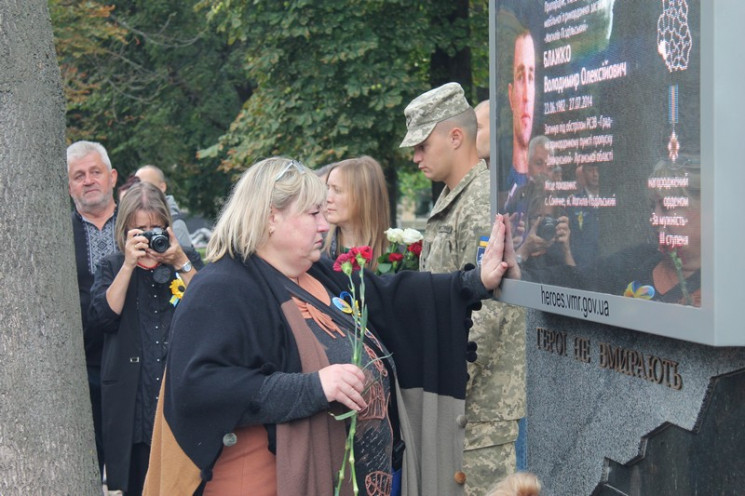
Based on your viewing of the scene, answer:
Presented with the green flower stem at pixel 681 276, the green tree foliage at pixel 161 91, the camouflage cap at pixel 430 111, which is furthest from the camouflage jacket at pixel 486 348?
the green tree foliage at pixel 161 91

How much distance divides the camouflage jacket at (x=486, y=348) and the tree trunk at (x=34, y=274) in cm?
156

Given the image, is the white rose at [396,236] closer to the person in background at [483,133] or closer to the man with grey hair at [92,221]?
the person in background at [483,133]

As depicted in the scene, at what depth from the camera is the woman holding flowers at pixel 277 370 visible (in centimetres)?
311

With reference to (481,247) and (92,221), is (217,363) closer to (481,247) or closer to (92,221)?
(481,247)

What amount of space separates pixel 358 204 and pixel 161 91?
16346 millimetres

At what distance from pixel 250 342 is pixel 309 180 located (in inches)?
22.2

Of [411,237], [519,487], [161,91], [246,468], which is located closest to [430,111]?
[411,237]

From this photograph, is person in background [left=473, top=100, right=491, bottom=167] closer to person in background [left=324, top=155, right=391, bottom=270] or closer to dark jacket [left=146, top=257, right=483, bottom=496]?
person in background [left=324, top=155, right=391, bottom=270]

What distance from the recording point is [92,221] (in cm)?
587

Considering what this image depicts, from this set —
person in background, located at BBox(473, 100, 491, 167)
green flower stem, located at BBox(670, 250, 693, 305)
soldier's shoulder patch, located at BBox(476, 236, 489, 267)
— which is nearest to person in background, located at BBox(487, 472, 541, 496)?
green flower stem, located at BBox(670, 250, 693, 305)

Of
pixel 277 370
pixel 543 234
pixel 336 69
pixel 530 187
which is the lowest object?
pixel 277 370

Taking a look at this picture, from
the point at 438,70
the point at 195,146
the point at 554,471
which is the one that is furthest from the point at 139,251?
the point at 195,146

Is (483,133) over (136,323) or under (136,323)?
over

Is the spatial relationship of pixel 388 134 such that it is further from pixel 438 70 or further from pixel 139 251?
pixel 139 251
